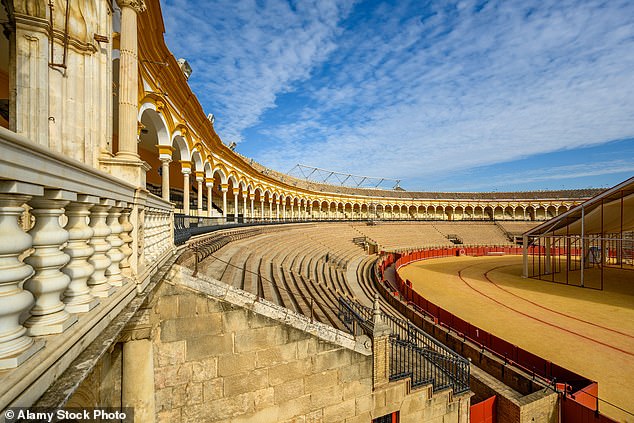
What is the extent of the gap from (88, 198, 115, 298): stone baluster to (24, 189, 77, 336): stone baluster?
0.71 m

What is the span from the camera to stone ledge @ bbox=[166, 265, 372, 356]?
14.7 feet

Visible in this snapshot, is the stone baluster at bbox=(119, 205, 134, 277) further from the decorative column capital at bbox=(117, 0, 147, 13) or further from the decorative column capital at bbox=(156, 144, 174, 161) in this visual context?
the decorative column capital at bbox=(156, 144, 174, 161)

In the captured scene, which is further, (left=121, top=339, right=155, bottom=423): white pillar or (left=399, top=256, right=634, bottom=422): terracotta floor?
(left=399, top=256, right=634, bottom=422): terracotta floor

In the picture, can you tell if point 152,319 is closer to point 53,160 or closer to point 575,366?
point 53,160

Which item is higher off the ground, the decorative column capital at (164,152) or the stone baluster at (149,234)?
the decorative column capital at (164,152)

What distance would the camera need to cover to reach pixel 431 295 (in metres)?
16.6

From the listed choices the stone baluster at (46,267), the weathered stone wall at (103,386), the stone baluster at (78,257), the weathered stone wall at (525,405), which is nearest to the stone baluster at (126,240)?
the stone baluster at (78,257)

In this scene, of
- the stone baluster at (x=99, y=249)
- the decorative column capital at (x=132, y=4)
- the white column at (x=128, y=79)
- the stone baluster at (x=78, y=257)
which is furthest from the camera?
the decorative column capital at (x=132, y=4)

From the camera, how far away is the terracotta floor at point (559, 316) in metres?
8.71

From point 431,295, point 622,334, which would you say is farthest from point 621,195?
point 431,295

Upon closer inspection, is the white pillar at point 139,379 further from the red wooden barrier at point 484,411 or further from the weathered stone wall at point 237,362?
the red wooden barrier at point 484,411

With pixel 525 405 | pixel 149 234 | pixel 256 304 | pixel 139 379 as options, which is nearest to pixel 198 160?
pixel 149 234

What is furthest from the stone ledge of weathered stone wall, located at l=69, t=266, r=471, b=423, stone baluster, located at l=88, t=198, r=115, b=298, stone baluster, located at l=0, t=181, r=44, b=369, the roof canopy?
the roof canopy

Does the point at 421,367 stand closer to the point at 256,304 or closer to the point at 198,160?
the point at 256,304
